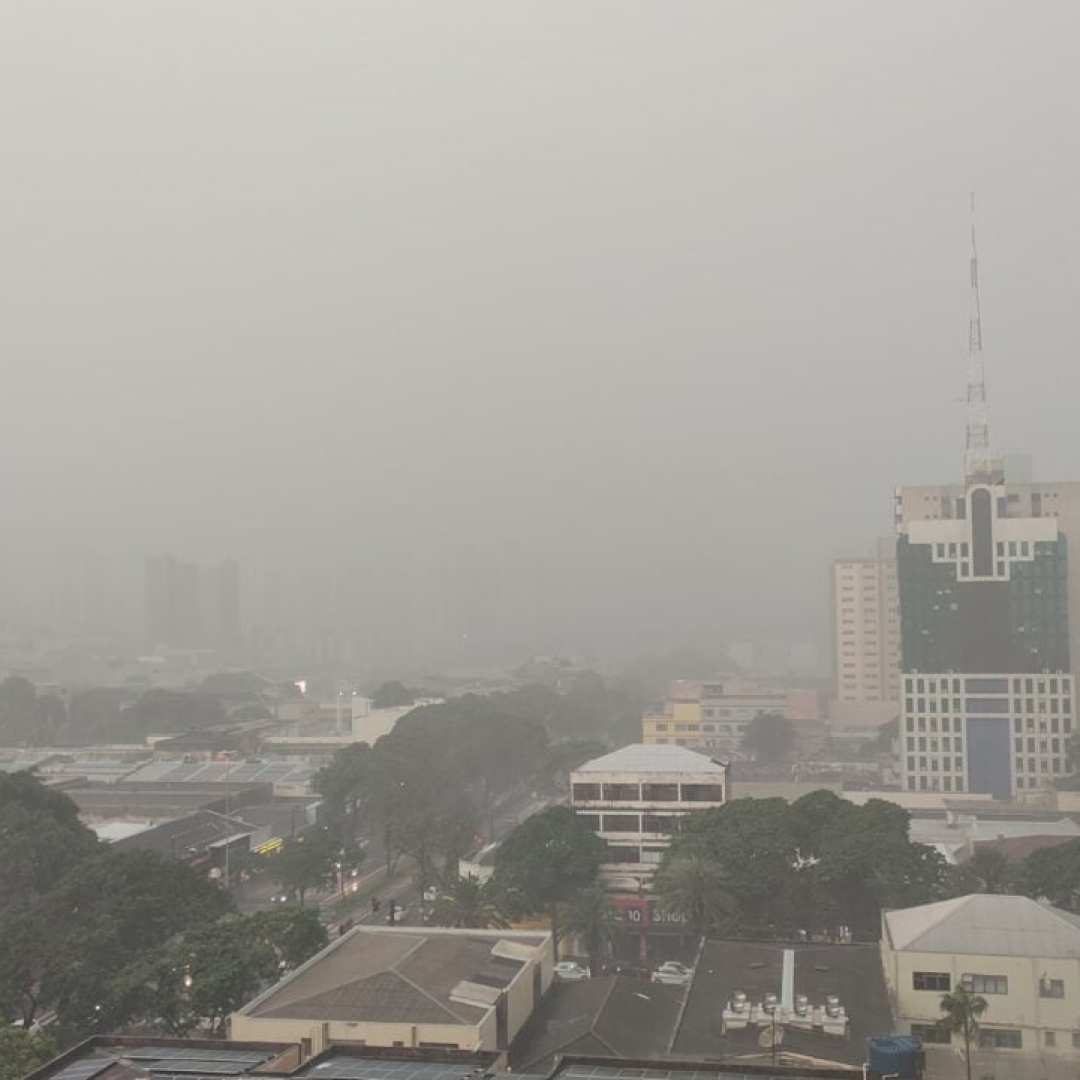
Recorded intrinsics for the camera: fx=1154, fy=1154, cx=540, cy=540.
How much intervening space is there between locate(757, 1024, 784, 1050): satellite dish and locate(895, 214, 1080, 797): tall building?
84.5ft

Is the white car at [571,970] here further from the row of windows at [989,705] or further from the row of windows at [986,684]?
the row of windows at [986,684]

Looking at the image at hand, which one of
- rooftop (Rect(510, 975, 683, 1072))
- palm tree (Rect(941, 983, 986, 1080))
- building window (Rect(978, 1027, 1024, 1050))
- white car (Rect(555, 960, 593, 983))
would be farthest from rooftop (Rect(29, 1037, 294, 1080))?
white car (Rect(555, 960, 593, 983))

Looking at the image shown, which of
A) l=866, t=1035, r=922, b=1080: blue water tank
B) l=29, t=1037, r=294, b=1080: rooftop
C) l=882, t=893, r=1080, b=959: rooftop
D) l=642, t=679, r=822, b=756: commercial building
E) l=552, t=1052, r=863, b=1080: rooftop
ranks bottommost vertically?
l=642, t=679, r=822, b=756: commercial building

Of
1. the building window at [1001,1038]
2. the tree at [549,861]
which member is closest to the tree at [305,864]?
the tree at [549,861]

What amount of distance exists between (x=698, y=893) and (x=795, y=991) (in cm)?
414

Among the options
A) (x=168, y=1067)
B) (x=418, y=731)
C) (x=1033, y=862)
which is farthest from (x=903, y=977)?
(x=418, y=731)

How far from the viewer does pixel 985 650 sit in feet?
118

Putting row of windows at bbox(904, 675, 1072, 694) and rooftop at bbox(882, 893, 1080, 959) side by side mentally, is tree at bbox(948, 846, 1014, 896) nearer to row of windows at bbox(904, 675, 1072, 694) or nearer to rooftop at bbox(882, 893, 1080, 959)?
rooftop at bbox(882, 893, 1080, 959)

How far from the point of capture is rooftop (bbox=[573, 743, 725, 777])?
23031mm

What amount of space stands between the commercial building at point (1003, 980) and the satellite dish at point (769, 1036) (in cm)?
162

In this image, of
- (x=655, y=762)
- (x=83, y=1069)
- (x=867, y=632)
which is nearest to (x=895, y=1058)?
(x=83, y=1069)

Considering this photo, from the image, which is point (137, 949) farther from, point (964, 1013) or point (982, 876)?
point (982, 876)

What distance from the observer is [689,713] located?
141 feet

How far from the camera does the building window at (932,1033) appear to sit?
12352 millimetres
